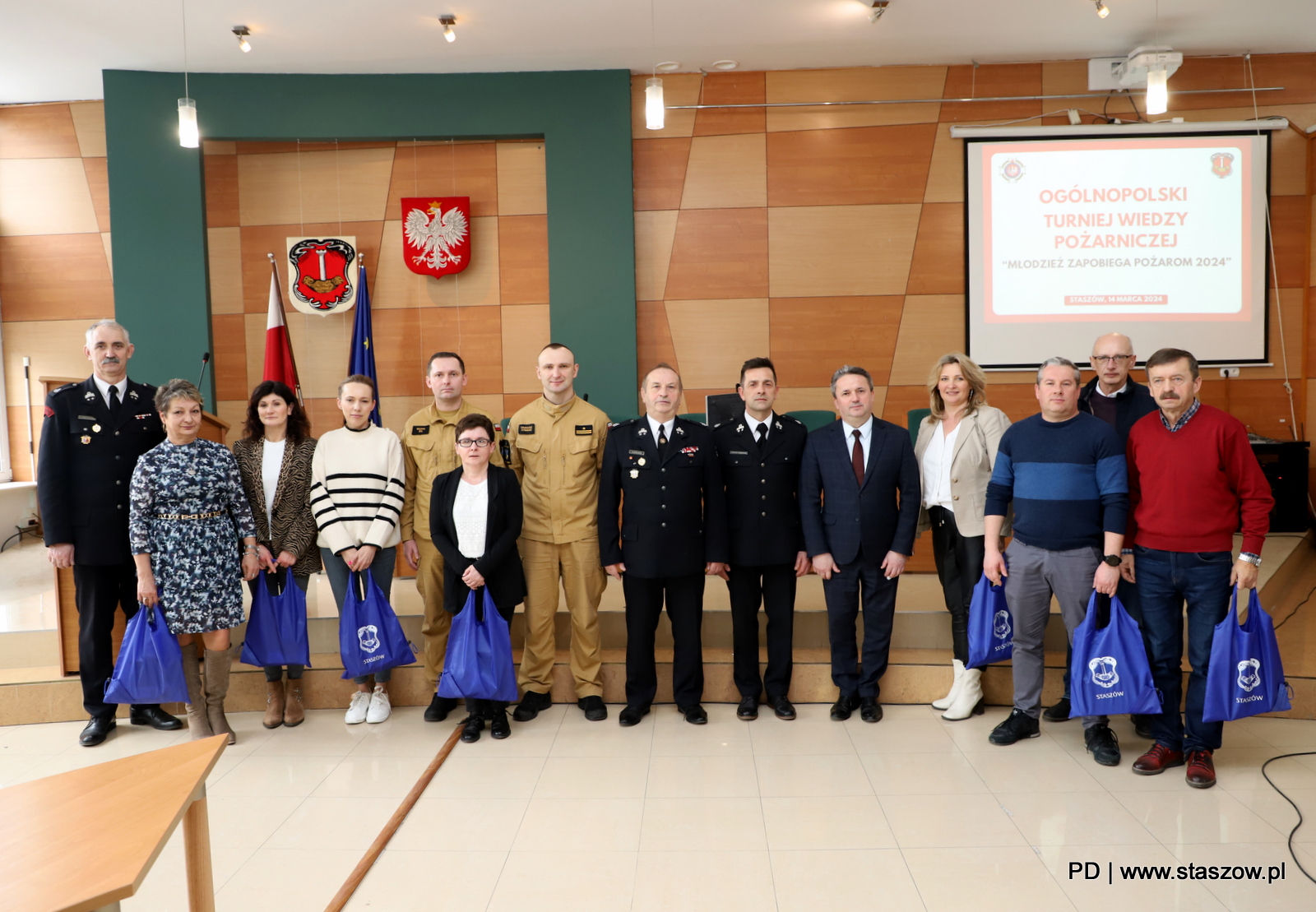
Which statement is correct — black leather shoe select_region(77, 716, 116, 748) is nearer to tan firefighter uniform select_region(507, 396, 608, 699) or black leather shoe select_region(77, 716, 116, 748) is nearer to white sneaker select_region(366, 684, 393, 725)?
white sneaker select_region(366, 684, 393, 725)

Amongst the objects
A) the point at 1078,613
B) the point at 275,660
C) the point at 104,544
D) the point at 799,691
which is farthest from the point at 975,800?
the point at 104,544

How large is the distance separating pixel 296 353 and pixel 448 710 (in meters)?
3.48

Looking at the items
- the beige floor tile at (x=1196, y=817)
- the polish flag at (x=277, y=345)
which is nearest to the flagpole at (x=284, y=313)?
the polish flag at (x=277, y=345)

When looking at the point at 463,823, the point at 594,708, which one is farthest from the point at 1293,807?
the point at 463,823

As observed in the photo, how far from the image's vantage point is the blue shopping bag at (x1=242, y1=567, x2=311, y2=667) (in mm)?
3645

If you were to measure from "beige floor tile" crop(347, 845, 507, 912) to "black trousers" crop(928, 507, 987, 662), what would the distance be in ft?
7.21

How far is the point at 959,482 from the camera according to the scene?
3.57m

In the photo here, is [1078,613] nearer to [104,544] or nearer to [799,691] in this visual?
[799,691]

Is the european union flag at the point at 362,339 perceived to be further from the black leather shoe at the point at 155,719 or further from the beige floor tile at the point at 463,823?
the beige floor tile at the point at 463,823

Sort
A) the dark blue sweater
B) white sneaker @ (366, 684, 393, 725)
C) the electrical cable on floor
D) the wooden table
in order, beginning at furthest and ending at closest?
white sneaker @ (366, 684, 393, 725), the dark blue sweater, the electrical cable on floor, the wooden table

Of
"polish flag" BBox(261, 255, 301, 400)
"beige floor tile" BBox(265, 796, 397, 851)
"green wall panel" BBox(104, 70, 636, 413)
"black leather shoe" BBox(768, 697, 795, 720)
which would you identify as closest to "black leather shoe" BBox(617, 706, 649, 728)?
"black leather shoe" BBox(768, 697, 795, 720)

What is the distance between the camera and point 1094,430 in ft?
10.6

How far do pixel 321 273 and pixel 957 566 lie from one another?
15.7 ft

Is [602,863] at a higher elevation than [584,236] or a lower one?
lower
